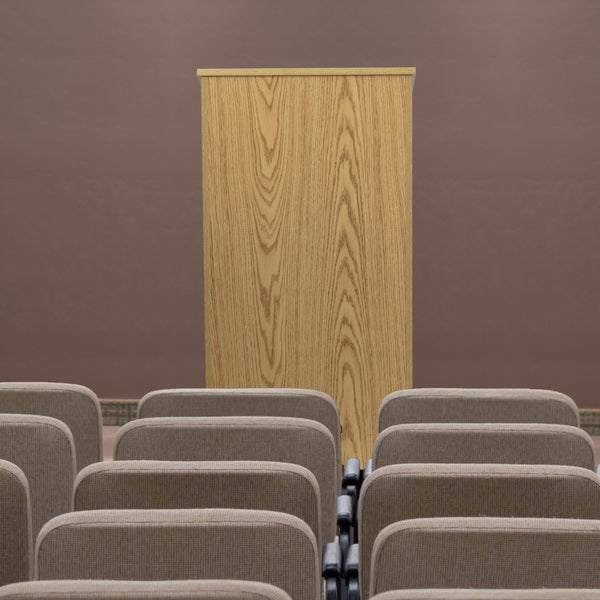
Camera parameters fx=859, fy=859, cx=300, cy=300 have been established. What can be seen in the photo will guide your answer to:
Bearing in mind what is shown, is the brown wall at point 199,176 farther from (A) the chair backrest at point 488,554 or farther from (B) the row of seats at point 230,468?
(A) the chair backrest at point 488,554

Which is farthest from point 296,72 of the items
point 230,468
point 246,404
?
point 230,468

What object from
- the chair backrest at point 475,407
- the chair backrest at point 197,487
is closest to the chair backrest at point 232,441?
the chair backrest at point 197,487

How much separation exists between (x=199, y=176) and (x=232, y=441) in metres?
3.23

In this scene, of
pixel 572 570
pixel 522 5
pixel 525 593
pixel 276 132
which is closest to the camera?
pixel 525 593

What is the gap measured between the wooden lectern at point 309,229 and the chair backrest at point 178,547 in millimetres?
1729

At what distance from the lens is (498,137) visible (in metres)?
4.82

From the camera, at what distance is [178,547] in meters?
1.25

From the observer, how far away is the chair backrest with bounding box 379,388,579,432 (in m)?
2.26

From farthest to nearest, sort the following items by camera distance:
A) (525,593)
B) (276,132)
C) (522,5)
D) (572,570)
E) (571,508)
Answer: (522,5) → (276,132) → (571,508) → (572,570) → (525,593)

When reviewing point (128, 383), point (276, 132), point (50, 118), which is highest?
point (50, 118)

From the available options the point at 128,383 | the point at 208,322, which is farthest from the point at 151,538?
the point at 128,383

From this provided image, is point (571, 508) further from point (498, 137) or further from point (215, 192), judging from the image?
point (498, 137)

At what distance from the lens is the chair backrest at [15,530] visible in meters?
1.49

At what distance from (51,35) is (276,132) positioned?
8.54 feet
